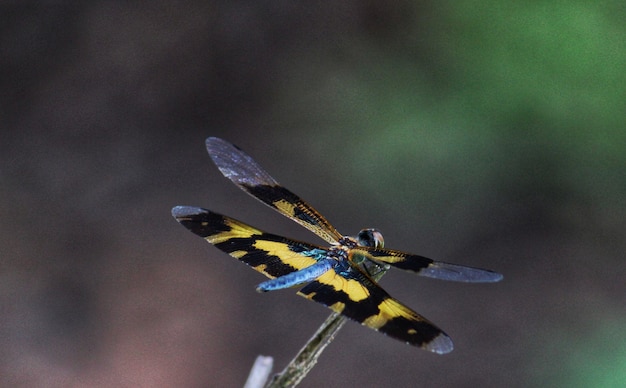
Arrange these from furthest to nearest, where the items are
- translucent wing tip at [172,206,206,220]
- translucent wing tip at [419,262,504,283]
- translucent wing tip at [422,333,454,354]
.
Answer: translucent wing tip at [172,206,206,220] → translucent wing tip at [419,262,504,283] → translucent wing tip at [422,333,454,354]

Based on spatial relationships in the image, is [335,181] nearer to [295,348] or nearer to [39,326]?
[295,348]

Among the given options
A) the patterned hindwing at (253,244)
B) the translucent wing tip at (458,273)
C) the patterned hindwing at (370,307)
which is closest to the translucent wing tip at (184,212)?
the patterned hindwing at (253,244)

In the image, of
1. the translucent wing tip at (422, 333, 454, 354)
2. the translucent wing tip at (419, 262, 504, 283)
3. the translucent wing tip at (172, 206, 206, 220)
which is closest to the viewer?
the translucent wing tip at (422, 333, 454, 354)

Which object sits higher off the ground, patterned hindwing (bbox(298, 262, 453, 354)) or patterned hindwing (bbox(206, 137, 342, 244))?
patterned hindwing (bbox(206, 137, 342, 244))

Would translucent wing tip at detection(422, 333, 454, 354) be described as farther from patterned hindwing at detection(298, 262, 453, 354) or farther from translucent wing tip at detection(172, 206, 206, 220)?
translucent wing tip at detection(172, 206, 206, 220)

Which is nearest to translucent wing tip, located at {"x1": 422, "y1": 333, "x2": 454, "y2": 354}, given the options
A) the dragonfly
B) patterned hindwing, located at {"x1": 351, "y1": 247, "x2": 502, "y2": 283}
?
the dragonfly

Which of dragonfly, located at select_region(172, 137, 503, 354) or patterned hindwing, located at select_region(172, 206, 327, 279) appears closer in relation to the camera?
dragonfly, located at select_region(172, 137, 503, 354)

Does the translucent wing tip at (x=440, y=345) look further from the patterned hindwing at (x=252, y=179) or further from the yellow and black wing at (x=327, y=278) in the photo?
the patterned hindwing at (x=252, y=179)

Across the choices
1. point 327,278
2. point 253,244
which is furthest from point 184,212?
point 327,278
